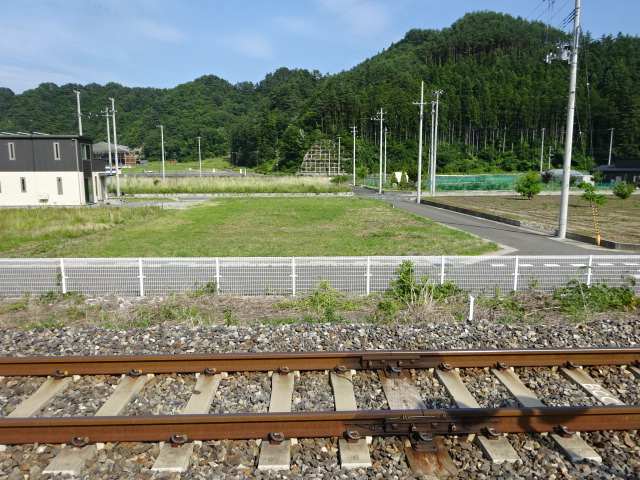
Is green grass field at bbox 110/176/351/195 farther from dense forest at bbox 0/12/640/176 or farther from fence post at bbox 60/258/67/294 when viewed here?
fence post at bbox 60/258/67/294

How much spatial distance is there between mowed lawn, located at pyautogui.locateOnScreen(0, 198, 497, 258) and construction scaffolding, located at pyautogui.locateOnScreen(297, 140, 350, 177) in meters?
85.6

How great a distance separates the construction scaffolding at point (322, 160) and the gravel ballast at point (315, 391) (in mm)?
105519

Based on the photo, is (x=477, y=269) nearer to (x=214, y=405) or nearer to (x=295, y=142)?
(x=214, y=405)

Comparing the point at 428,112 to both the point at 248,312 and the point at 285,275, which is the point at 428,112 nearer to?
the point at 285,275

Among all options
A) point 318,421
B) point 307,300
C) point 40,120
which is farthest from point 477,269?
point 40,120

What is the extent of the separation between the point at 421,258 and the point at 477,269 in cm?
140

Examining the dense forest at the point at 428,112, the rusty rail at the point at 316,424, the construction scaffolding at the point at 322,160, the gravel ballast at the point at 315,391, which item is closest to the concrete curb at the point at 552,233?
the gravel ballast at the point at 315,391

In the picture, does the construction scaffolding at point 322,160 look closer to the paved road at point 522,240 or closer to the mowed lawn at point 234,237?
the mowed lawn at point 234,237

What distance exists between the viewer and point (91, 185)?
136 ft

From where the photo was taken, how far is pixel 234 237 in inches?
811

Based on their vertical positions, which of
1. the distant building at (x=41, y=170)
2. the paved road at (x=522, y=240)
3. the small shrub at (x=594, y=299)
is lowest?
the paved road at (x=522, y=240)

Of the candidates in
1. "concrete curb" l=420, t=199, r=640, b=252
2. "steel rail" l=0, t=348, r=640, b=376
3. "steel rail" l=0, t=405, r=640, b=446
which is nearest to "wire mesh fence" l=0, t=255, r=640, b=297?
"steel rail" l=0, t=348, r=640, b=376

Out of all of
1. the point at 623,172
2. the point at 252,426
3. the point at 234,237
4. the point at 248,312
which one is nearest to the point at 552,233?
the point at 234,237

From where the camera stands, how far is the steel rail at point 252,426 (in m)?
4.56
